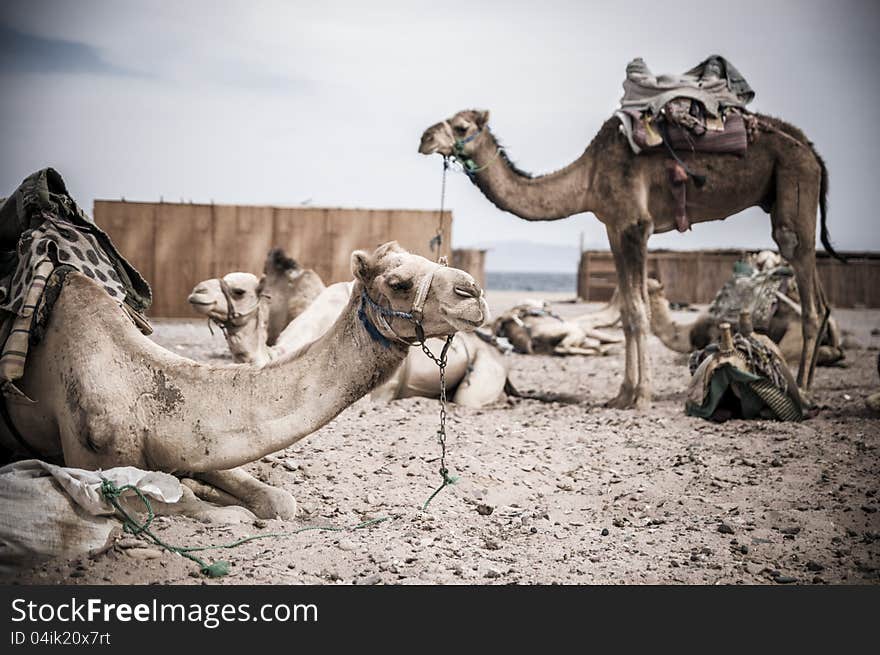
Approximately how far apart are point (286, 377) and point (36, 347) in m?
0.92

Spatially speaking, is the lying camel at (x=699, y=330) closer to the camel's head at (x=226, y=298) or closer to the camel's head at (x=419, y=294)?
the camel's head at (x=226, y=298)

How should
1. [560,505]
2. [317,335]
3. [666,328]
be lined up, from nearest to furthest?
[560,505] → [317,335] → [666,328]

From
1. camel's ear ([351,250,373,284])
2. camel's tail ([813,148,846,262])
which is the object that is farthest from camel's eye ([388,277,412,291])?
camel's tail ([813,148,846,262])

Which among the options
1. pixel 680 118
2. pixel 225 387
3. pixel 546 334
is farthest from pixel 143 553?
pixel 546 334

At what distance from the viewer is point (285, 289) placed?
748cm

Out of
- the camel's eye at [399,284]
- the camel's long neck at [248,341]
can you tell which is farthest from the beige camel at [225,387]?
the camel's long neck at [248,341]

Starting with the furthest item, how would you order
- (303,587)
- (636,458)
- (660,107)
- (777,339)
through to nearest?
1. (777,339)
2. (660,107)
3. (636,458)
4. (303,587)

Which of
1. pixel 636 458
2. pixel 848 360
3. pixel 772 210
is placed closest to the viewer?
pixel 636 458

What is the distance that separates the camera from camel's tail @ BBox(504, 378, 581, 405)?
6.58 metres

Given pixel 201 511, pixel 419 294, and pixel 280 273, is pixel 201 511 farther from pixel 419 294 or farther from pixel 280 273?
pixel 280 273

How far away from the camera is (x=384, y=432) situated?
15.7 ft

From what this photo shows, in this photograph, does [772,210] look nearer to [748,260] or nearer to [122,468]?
[748,260]

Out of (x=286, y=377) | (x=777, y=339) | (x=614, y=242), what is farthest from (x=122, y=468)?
(x=777, y=339)

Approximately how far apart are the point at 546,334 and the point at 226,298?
5.08m
